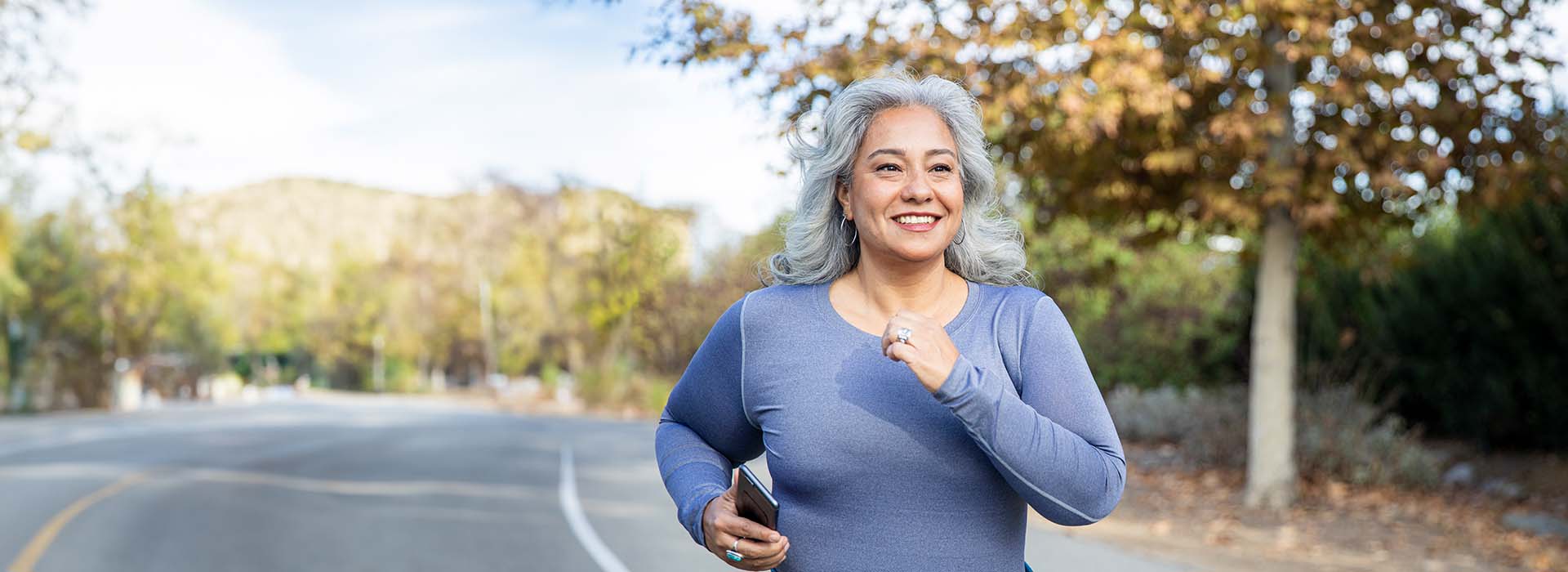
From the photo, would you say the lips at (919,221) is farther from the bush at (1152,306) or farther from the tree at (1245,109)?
the bush at (1152,306)

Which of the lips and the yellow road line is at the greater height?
the lips

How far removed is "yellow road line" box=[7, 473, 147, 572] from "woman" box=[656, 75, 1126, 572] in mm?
8764

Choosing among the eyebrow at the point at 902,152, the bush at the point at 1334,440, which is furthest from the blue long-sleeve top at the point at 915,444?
the bush at the point at 1334,440

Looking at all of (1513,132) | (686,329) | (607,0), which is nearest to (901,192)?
(607,0)

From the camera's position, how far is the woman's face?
2.13 meters

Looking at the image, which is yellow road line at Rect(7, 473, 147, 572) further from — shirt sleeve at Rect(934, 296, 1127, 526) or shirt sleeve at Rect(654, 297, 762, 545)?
shirt sleeve at Rect(934, 296, 1127, 526)

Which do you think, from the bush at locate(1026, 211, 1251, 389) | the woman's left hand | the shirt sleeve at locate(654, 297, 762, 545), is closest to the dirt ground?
the bush at locate(1026, 211, 1251, 389)

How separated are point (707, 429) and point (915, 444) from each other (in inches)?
20.7

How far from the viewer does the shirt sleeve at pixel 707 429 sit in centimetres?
231

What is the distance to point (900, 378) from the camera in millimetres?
2064

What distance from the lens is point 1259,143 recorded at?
1074 centimetres

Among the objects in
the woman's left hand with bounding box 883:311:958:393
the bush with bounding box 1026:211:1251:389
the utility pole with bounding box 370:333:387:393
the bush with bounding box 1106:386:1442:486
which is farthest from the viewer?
the utility pole with bounding box 370:333:387:393

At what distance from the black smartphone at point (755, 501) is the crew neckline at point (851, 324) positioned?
28 centimetres

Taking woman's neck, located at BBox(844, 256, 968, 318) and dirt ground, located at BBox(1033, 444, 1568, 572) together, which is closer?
woman's neck, located at BBox(844, 256, 968, 318)
